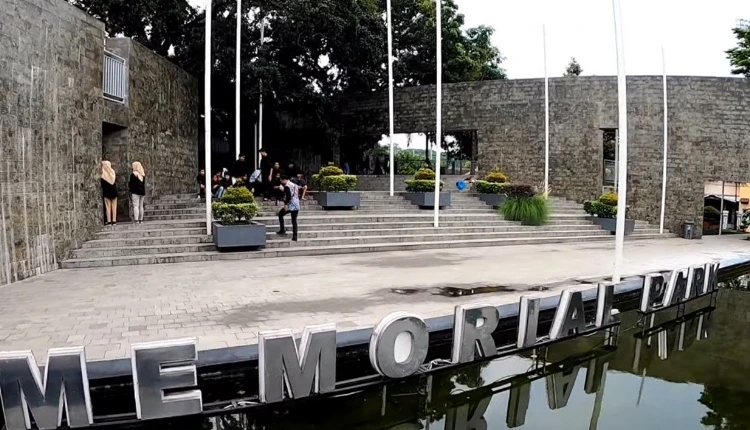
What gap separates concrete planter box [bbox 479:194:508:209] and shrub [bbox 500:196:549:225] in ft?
2.03

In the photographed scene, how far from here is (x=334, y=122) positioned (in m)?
18.4

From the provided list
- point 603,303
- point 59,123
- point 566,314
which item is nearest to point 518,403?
point 566,314

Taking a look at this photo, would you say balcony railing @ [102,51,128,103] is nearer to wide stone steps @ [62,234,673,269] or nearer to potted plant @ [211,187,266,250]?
potted plant @ [211,187,266,250]

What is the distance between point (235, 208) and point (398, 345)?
5336mm

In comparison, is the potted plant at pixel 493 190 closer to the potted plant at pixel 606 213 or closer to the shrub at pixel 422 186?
the shrub at pixel 422 186

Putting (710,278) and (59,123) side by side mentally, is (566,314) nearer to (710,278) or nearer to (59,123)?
(710,278)

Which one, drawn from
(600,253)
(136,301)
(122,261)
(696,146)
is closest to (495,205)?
(600,253)

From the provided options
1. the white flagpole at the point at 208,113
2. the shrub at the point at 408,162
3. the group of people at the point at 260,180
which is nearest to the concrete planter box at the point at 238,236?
the white flagpole at the point at 208,113

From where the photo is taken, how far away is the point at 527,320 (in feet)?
14.4

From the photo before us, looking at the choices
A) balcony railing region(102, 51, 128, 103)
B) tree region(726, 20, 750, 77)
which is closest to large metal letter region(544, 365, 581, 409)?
balcony railing region(102, 51, 128, 103)

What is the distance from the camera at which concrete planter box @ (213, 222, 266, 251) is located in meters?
8.27

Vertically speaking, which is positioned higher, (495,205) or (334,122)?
(334,122)

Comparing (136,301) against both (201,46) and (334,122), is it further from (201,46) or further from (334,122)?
(334,122)

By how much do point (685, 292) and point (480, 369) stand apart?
3.26 meters
